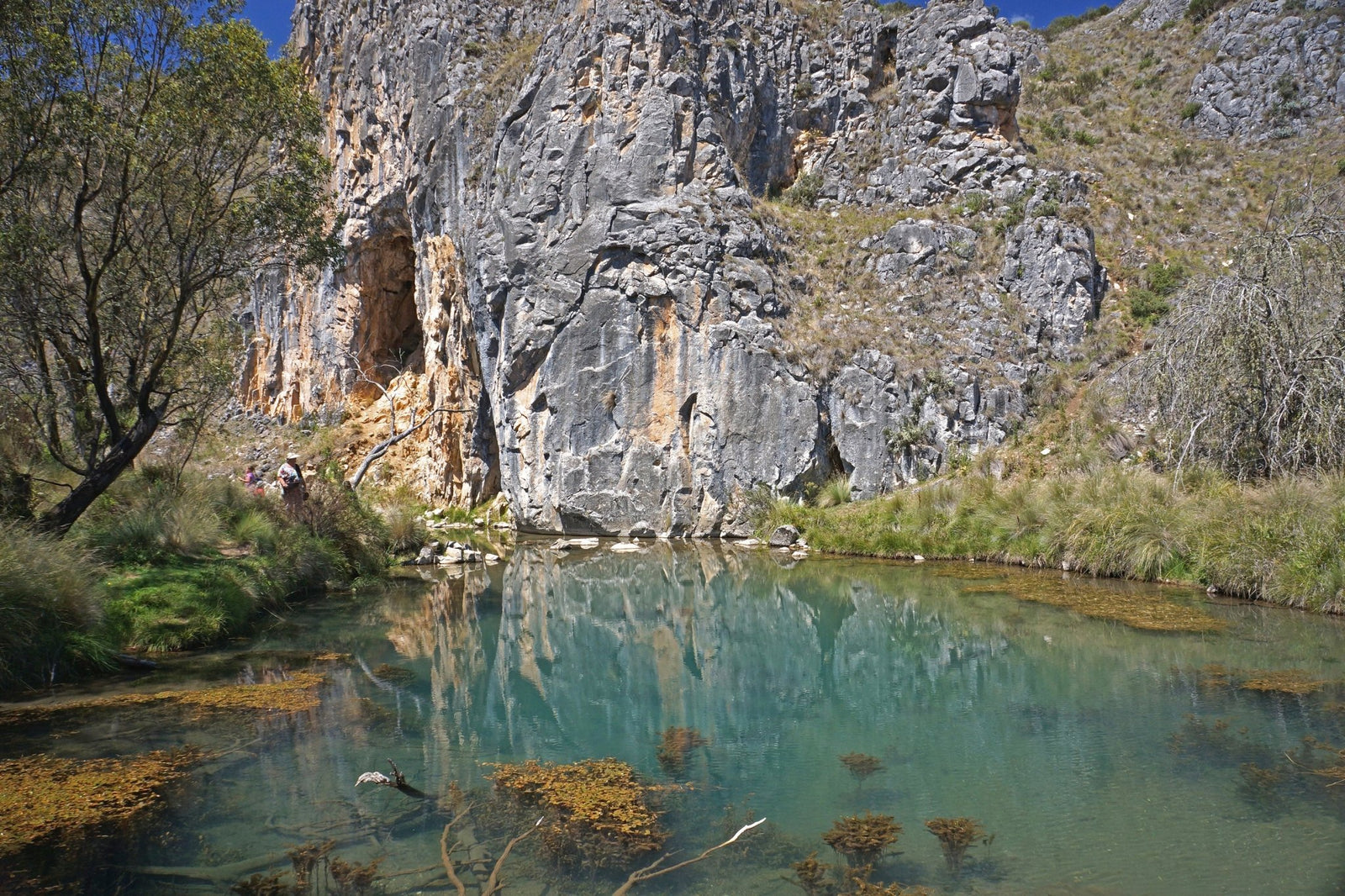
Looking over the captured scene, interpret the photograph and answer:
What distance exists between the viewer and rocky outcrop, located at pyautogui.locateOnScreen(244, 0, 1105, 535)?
25.5m

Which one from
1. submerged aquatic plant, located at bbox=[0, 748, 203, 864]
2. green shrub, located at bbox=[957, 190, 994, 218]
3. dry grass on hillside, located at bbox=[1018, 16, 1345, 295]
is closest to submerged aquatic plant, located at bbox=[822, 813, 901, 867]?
submerged aquatic plant, located at bbox=[0, 748, 203, 864]

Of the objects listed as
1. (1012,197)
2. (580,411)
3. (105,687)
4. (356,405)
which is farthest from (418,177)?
(105,687)

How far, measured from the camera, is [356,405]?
37.6m

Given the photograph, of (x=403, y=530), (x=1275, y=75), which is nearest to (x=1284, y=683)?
(x=403, y=530)

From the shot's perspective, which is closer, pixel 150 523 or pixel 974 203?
pixel 150 523

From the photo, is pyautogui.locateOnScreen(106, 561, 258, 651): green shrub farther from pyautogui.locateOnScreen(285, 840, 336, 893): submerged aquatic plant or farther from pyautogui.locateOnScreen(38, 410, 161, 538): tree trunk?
pyautogui.locateOnScreen(285, 840, 336, 893): submerged aquatic plant

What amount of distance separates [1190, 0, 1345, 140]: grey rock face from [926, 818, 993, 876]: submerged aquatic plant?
3769cm

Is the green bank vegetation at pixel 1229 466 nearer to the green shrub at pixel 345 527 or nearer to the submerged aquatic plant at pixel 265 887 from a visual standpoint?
the green shrub at pixel 345 527

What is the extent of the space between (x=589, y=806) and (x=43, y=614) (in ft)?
21.5

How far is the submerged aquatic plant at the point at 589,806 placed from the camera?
5.29 meters

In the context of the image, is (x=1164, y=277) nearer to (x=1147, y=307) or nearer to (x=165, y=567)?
(x=1147, y=307)

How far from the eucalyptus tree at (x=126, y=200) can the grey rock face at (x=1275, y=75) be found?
3678cm

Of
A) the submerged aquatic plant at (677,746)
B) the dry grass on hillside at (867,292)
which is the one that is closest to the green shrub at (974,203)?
the dry grass on hillside at (867,292)

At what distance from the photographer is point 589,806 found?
5973 mm
